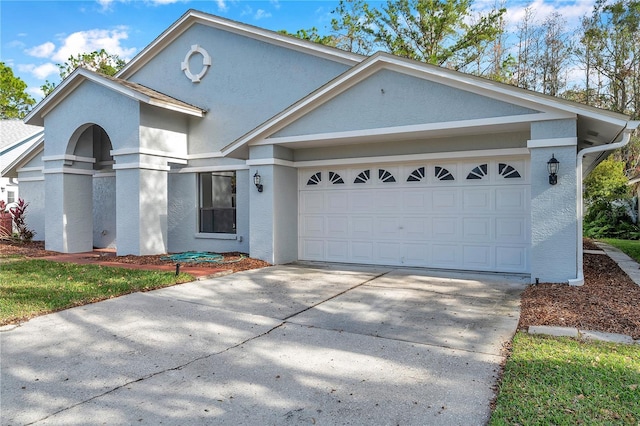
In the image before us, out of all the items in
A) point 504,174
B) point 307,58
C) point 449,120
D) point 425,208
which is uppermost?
point 307,58

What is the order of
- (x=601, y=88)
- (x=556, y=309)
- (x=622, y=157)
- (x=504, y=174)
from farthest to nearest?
(x=622, y=157), (x=601, y=88), (x=504, y=174), (x=556, y=309)

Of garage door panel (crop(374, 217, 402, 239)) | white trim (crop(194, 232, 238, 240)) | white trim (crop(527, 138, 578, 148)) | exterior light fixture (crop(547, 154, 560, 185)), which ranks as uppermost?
white trim (crop(527, 138, 578, 148))

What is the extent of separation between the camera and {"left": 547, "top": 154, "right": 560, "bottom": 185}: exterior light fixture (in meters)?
7.36

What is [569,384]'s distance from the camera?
147 inches

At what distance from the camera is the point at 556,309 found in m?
6.05

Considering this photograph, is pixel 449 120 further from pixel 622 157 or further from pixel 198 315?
pixel 622 157

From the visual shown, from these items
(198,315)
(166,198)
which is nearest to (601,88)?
(166,198)

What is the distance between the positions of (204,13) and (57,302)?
9561mm

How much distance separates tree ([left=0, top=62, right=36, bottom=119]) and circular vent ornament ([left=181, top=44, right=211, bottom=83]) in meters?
35.2

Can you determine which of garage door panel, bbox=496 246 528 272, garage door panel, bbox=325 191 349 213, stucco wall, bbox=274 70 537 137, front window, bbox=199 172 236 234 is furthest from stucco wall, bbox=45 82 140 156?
garage door panel, bbox=496 246 528 272

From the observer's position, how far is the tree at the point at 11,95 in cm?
3835

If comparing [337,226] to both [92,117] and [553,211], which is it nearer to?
[553,211]

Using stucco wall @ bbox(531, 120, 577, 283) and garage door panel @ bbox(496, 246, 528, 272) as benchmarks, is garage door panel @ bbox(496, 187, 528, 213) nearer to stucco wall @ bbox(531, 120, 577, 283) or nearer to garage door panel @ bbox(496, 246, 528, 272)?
garage door panel @ bbox(496, 246, 528, 272)

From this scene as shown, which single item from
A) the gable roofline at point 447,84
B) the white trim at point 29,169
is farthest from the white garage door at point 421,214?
the white trim at point 29,169
